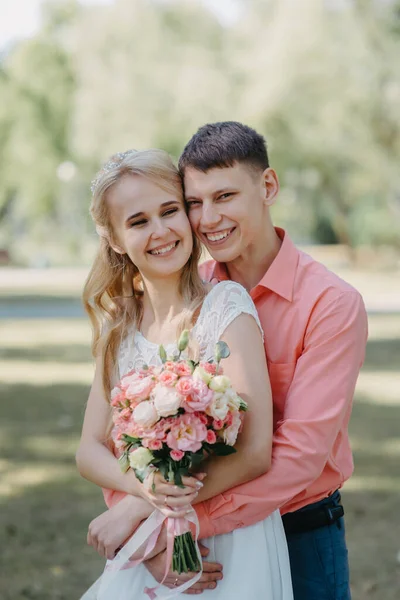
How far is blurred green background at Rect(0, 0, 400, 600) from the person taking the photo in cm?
624

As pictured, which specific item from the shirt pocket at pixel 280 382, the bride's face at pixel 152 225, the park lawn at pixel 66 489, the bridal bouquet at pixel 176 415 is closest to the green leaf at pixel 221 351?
the bridal bouquet at pixel 176 415

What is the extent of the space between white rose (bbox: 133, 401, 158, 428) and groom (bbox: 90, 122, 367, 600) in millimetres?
483

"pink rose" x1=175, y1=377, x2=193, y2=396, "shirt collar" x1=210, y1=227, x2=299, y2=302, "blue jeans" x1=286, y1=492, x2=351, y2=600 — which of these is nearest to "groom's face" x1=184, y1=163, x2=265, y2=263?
"shirt collar" x1=210, y1=227, x2=299, y2=302

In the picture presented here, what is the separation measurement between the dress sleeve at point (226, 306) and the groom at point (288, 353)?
19 centimetres

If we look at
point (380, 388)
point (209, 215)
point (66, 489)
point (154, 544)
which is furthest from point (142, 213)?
point (380, 388)

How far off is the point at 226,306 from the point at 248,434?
1.49ft

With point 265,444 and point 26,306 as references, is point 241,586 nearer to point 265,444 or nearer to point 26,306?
point 265,444

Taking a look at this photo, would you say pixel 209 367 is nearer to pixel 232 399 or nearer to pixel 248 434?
pixel 232 399

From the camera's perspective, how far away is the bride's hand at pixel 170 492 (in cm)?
255

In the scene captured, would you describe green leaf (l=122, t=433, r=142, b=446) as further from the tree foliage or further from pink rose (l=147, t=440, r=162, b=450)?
the tree foliage

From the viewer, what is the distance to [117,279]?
3.35 meters

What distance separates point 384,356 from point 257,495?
11.1 meters

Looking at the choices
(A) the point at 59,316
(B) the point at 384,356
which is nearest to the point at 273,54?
(A) the point at 59,316

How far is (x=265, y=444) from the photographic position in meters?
2.65
